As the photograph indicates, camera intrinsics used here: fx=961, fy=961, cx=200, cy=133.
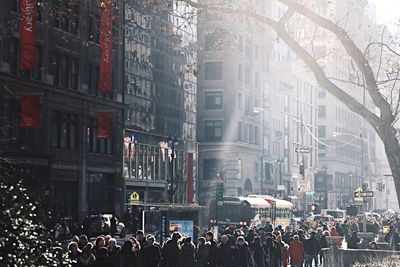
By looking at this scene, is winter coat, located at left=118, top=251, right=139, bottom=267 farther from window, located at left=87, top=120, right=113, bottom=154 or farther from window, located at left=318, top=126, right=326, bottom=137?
window, located at left=318, top=126, right=326, bottom=137

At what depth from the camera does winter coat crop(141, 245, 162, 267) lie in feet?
84.4

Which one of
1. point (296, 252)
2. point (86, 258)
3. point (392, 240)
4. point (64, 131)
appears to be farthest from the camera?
point (64, 131)

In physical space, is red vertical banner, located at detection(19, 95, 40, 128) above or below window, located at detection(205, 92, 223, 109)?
below

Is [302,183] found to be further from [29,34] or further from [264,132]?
[264,132]

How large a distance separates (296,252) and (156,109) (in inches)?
2206

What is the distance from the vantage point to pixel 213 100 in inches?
4331

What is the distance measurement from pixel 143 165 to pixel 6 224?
75.9 m

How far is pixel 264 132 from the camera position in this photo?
120 meters

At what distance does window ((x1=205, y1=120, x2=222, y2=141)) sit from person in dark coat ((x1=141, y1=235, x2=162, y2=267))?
3302 inches

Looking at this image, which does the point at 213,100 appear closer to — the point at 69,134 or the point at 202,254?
the point at 69,134

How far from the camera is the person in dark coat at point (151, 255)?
25.7 meters

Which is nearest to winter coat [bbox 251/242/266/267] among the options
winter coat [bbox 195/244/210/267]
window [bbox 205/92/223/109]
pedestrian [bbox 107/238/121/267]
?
winter coat [bbox 195/244/210/267]

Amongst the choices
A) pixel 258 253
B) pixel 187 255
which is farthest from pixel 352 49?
pixel 258 253

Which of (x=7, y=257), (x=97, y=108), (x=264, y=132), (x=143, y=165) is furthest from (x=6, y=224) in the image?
(x=264, y=132)
